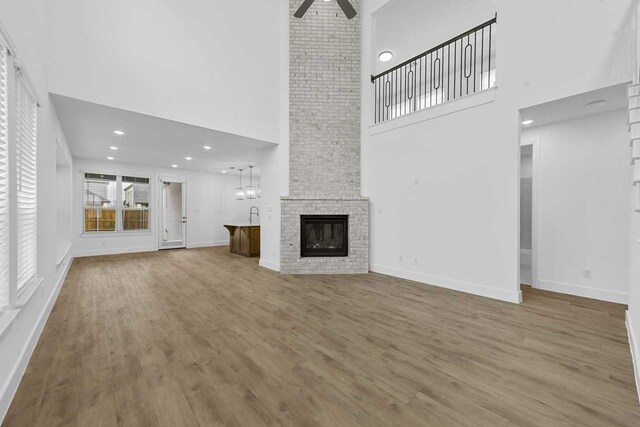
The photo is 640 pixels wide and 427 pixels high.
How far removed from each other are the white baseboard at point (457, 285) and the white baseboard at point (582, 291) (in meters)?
0.97

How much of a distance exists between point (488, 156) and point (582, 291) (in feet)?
7.49

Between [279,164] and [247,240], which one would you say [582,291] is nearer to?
[279,164]

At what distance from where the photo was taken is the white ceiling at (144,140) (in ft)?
12.7

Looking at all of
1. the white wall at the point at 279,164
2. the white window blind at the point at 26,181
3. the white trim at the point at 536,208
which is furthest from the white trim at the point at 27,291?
the white trim at the point at 536,208

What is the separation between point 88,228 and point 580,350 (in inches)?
392

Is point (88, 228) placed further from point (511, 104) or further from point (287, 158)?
point (511, 104)

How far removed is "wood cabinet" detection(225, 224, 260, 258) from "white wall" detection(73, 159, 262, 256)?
237 cm

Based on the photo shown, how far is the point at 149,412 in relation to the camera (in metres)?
1.57

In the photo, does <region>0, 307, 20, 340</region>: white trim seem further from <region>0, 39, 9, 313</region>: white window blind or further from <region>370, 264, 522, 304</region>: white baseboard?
<region>370, 264, 522, 304</region>: white baseboard

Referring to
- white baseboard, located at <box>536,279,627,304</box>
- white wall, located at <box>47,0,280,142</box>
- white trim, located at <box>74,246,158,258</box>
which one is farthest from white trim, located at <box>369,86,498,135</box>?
white trim, located at <box>74,246,158,258</box>

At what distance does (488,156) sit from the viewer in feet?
12.2

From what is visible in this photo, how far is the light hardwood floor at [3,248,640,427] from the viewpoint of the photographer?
1.57 m

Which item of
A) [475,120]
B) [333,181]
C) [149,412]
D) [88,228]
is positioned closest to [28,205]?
[149,412]

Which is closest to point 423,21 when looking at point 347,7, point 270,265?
point 347,7
